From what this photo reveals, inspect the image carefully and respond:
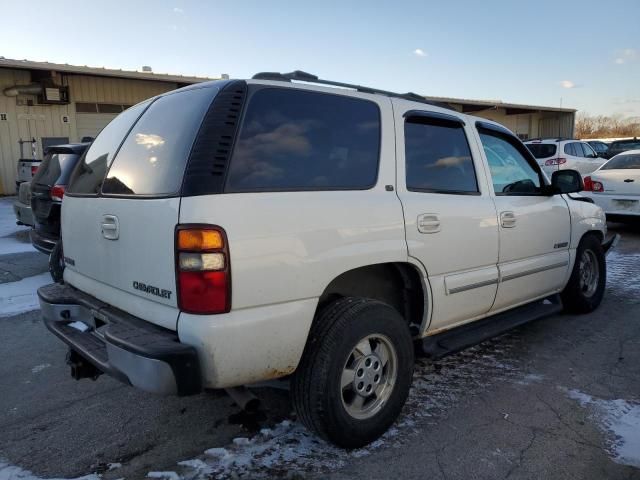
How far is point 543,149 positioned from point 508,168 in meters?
12.5

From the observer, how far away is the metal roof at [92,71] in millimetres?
14373

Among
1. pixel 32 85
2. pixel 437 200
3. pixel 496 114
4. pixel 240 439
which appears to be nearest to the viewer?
pixel 240 439

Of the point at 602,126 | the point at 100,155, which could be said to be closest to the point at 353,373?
the point at 100,155

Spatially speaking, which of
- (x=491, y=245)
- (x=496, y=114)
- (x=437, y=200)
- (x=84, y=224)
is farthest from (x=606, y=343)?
(x=496, y=114)

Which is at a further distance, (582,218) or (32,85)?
(32,85)

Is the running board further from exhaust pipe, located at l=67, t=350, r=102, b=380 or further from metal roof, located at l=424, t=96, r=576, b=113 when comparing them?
metal roof, located at l=424, t=96, r=576, b=113

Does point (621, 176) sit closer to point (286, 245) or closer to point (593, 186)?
point (593, 186)

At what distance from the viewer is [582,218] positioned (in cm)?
475

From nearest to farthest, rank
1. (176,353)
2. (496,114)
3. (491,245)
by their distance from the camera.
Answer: (176,353) < (491,245) < (496,114)

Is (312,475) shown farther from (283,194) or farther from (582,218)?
(582,218)

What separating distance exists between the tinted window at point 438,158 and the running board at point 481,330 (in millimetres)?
980

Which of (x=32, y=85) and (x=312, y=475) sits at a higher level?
(x=32, y=85)

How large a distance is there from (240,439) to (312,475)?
1.71ft

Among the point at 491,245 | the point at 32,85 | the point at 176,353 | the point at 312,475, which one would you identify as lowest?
the point at 312,475
